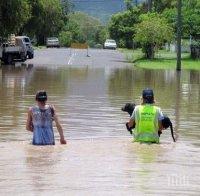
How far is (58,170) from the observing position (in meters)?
9.62

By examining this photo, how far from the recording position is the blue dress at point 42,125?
→ 11.7m

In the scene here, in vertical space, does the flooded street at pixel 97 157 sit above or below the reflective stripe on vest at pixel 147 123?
below

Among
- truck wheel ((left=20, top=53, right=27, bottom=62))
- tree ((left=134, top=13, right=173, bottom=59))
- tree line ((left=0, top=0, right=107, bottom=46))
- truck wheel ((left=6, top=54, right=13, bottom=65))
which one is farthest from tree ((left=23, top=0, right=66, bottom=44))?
truck wheel ((left=6, top=54, right=13, bottom=65))

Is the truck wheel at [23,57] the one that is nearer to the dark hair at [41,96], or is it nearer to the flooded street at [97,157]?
the flooded street at [97,157]

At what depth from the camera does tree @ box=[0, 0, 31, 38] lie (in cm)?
5038

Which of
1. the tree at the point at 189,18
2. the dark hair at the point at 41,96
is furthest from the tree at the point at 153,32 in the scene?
the dark hair at the point at 41,96

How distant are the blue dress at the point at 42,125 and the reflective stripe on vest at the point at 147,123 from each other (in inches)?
56.4

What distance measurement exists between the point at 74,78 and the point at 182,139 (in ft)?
68.7

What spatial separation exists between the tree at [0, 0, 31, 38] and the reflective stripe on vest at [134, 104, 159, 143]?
129 ft

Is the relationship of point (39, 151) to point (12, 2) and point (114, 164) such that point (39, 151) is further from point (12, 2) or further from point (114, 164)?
point (12, 2)

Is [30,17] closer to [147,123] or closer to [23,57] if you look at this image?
[23,57]

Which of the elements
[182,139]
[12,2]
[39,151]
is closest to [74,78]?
[12,2]

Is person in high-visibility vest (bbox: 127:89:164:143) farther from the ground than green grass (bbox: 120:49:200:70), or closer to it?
farther from the ground

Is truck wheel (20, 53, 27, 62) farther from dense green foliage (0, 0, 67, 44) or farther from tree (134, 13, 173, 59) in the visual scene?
tree (134, 13, 173, 59)
